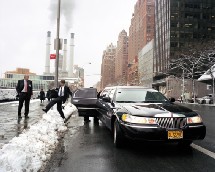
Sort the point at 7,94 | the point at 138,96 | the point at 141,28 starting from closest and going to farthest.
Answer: the point at 138,96 < the point at 7,94 < the point at 141,28

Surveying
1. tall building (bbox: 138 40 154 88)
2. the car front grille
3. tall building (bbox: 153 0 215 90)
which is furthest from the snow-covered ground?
tall building (bbox: 138 40 154 88)

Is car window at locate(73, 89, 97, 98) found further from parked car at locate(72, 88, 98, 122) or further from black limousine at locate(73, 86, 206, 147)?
black limousine at locate(73, 86, 206, 147)

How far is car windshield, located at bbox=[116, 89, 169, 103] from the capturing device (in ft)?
25.0

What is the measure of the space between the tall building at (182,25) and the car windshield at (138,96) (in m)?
73.1

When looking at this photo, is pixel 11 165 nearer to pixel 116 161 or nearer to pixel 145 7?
pixel 116 161

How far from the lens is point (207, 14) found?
87312 millimetres

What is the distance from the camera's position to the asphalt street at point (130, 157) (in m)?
5.04

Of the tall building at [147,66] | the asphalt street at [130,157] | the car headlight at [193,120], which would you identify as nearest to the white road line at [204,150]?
the asphalt street at [130,157]

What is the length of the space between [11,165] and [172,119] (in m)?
3.16

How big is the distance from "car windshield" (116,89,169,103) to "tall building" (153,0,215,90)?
73.1 meters

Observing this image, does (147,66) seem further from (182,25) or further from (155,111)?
(155,111)

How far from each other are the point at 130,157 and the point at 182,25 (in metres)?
82.0

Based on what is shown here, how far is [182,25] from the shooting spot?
273ft

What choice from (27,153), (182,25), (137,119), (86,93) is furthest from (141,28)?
(27,153)
